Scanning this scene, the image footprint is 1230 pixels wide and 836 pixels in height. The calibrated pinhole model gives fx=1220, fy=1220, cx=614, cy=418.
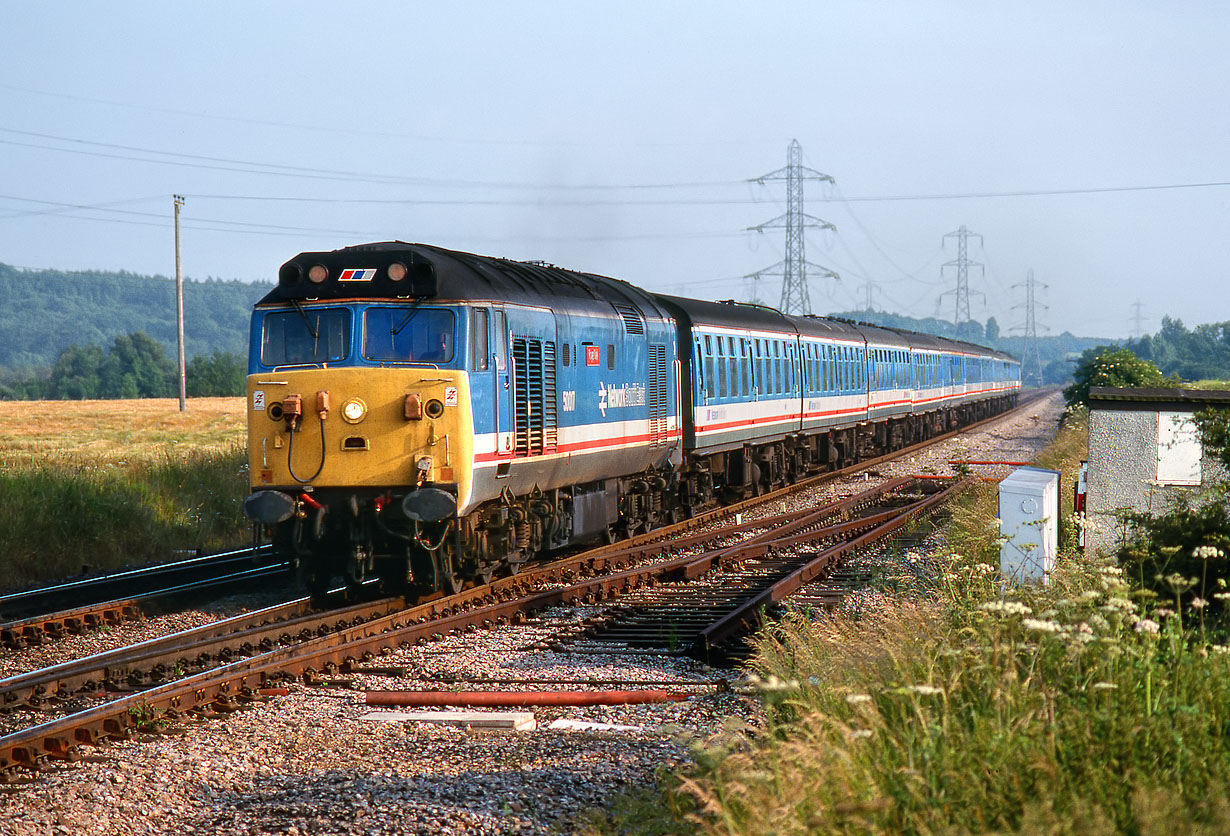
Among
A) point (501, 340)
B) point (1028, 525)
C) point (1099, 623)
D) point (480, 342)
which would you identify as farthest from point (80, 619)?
point (1099, 623)

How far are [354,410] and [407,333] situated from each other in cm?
92

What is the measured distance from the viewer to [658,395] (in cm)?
1808

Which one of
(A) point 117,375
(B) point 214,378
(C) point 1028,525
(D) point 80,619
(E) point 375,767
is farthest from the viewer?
(A) point 117,375

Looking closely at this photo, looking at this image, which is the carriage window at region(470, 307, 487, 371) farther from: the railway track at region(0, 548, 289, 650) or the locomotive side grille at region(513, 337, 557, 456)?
the railway track at region(0, 548, 289, 650)

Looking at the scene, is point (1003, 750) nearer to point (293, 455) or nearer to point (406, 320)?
point (406, 320)

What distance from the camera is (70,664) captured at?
9391mm

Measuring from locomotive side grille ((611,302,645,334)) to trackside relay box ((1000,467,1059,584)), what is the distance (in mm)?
7465

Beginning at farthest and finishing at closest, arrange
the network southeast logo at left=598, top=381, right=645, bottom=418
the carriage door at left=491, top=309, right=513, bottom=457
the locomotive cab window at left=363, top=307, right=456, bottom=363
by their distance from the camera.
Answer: the network southeast logo at left=598, top=381, right=645, bottom=418 < the carriage door at left=491, top=309, right=513, bottom=457 < the locomotive cab window at left=363, top=307, right=456, bottom=363

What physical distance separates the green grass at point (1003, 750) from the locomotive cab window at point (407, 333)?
622 cm

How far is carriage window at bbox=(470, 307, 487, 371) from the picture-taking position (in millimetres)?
12086

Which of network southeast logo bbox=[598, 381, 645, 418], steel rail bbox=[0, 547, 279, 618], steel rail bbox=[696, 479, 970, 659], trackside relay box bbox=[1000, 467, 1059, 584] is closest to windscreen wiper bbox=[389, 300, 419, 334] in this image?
steel rail bbox=[0, 547, 279, 618]

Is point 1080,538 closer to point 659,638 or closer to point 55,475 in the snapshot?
point 659,638

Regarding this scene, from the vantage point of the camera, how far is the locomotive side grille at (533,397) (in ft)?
42.7

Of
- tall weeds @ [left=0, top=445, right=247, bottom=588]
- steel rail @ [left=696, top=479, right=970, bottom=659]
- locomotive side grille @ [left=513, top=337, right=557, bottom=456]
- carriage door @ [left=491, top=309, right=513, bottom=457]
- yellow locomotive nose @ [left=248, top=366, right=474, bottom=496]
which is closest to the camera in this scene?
steel rail @ [left=696, top=479, right=970, bottom=659]
